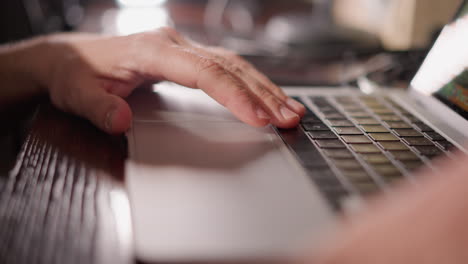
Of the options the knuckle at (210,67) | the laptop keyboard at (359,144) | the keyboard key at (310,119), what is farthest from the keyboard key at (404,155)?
the knuckle at (210,67)

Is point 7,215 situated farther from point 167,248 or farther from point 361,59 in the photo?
point 361,59

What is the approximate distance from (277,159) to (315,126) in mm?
125

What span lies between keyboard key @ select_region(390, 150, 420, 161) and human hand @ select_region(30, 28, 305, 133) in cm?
13

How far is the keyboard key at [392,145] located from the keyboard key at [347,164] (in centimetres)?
7

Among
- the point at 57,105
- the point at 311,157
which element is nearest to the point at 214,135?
the point at 311,157

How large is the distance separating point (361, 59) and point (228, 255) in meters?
0.79

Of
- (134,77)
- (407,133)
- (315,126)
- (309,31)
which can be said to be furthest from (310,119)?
(309,31)

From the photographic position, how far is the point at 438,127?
1.83ft

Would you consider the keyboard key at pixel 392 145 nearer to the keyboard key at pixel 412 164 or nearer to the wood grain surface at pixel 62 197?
the keyboard key at pixel 412 164

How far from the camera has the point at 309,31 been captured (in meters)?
0.99

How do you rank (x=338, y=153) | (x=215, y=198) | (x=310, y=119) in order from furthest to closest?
(x=310, y=119) → (x=338, y=153) → (x=215, y=198)

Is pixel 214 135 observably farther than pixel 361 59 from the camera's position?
No

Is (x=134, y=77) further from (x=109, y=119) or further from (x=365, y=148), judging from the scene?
(x=365, y=148)

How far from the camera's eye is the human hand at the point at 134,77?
1.60 ft
